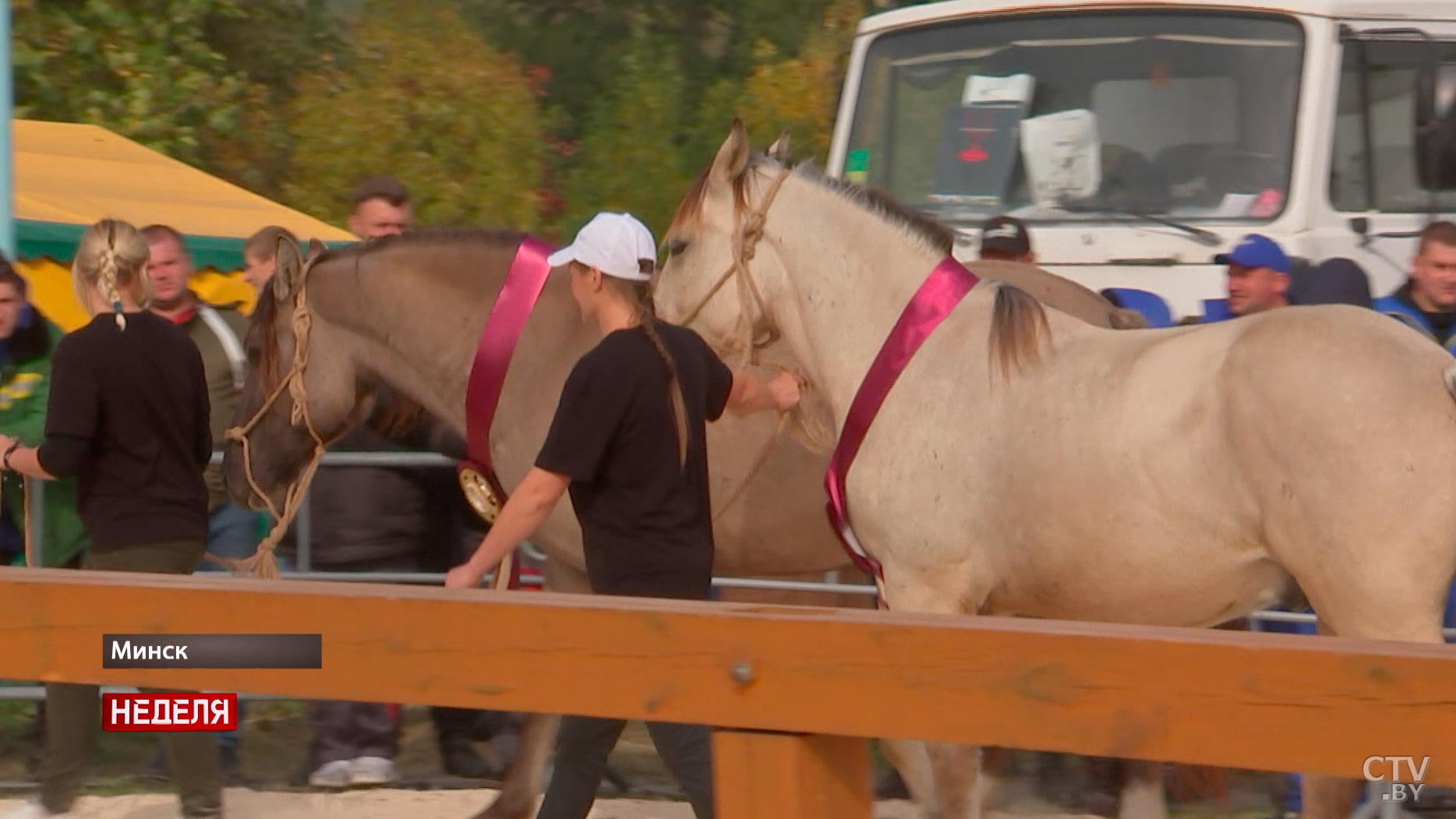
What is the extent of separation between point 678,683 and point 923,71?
5639mm

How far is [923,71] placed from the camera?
8.23m

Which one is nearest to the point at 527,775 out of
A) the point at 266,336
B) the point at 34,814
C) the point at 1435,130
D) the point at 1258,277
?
the point at 34,814

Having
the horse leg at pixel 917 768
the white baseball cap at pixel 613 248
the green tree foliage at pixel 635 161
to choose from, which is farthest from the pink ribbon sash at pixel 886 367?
the green tree foliage at pixel 635 161

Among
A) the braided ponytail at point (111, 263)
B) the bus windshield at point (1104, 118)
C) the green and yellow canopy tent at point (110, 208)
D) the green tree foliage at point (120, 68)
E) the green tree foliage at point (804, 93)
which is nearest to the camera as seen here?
the braided ponytail at point (111, 263)

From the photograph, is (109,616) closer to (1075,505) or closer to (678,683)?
(678,683)

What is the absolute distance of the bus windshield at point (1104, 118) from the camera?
753 cm

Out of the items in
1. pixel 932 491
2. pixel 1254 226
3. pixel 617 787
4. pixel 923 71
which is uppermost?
pixel 923 71

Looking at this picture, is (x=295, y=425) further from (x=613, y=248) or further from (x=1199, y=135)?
(x=1199, y=135)

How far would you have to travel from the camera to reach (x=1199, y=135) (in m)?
7.61

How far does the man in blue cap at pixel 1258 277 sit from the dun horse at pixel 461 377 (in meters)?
0.65

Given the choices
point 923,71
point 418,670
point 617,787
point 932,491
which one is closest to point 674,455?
point 932,491

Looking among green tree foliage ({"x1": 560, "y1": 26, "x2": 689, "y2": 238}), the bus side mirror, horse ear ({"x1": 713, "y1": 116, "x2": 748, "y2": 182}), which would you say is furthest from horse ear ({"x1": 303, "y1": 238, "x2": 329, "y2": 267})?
green tree foliage ({"x1": 560, "y1": 26, "x2": 689, "y2": 238})

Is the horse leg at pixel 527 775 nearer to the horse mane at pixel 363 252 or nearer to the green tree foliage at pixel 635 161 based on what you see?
the horse mane at pixel 363 252

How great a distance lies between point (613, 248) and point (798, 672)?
1727mm
